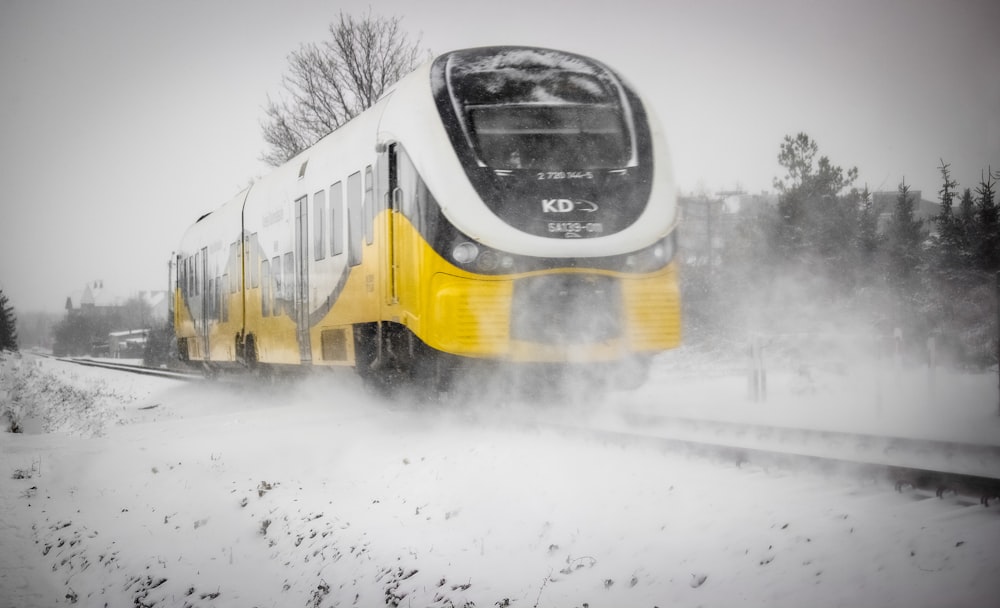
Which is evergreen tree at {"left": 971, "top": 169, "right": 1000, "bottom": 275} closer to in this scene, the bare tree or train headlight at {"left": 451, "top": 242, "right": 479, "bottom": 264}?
train headlight at {"left": 451, "top": 242, "right": 479, "bottom": 264}

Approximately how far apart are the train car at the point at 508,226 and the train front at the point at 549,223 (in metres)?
0.01

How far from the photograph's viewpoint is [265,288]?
11.8 metres

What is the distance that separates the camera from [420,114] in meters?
7.52

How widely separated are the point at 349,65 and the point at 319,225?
1586cm

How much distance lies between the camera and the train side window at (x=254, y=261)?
40.1 ft

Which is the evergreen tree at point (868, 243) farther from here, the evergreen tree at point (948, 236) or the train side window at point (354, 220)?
the train side window at point (354, 220)

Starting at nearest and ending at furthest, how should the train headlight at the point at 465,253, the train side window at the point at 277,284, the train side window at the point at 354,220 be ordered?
the train headlight at the point at 465,253
the train side window at the point at 354,220
the train side window at the point at 277,284

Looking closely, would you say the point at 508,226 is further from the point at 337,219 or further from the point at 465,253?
the point at 337,219

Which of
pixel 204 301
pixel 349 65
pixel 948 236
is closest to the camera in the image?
pixel 948 236

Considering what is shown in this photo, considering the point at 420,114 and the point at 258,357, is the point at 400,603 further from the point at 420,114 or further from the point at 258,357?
the point at 258,357

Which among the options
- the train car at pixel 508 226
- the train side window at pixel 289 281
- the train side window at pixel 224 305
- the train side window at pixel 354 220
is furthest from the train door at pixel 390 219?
the train side window at pixel 224 305

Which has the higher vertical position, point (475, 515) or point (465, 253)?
point (465, 253)

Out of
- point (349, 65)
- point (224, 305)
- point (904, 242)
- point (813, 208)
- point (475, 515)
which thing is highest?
point (349, 65)

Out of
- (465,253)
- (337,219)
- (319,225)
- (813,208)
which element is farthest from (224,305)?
(813,208)
